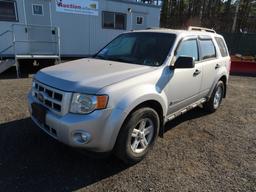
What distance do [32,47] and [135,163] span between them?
9226 millimetres

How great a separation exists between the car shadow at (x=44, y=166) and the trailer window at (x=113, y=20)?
397 inches

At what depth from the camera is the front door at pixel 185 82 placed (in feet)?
11.7

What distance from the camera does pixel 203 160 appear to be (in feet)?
11.0

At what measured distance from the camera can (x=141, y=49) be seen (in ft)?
12.8

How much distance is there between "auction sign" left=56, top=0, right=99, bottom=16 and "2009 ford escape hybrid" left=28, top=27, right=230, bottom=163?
25.8ft

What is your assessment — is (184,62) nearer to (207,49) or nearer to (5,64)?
(207,49)

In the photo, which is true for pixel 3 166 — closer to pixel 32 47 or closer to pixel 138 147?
pixel 138 147

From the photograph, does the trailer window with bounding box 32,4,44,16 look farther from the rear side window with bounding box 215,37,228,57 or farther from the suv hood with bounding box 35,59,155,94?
the rear side window with bounding box 215,37,228,57

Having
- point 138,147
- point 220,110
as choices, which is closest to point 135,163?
point 138,147

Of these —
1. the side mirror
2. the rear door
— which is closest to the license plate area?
the side mirror

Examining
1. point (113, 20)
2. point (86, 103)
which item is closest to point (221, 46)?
point (86, 103)

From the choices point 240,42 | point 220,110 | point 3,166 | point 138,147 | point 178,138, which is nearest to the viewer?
point 3,166

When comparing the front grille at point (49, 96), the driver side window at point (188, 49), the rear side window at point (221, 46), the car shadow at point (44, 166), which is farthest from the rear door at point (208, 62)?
the front grille at point (49, 96)

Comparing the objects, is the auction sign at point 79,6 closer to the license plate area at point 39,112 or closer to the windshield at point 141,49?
the windshield at point 141,49
